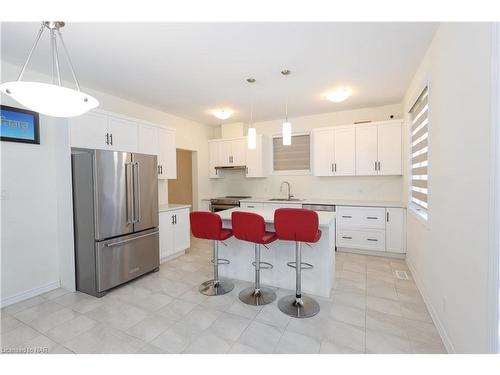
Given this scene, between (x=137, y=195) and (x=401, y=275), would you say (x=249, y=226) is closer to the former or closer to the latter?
(x=137, y=195)

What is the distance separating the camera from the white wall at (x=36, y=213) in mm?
2525

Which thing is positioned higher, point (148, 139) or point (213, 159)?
point (148, 139)

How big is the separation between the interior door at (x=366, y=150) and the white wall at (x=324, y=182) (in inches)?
14.0

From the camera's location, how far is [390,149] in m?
3.97

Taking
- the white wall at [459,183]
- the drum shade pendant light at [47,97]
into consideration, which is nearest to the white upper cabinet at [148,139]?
the drum shade pendant light at [47,97]

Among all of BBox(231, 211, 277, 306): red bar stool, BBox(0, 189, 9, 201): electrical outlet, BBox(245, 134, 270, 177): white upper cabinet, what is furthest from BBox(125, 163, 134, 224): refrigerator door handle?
BBox(245, 134, 270, 177): white upper cabinet

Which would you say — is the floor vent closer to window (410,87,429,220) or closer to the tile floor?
the tile floor

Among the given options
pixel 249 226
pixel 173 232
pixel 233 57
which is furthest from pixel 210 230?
pixel 233 57

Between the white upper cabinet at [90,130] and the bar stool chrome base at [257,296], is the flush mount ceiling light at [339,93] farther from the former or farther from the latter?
the white upper cabinet at [90,130]

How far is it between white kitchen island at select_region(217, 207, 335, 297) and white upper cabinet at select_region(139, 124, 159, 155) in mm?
1811

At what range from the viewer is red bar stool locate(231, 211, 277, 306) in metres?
2.31

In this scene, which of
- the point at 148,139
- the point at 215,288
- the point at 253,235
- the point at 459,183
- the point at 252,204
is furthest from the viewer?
the point at 252,204

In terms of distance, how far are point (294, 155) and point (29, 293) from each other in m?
4.67

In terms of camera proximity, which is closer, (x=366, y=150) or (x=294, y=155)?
(x=366, y=150)
